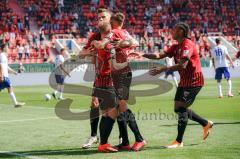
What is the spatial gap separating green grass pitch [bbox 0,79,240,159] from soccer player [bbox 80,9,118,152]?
0.36 metres

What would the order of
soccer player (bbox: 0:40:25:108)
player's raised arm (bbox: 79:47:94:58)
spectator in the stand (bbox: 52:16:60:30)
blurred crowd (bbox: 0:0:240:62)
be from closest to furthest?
player's raised arm (bbox: 79:47:94:58) < soccer player (bbox: 0:40:25:108) < blurred crowd (bbox: 0:0:240:62) < spectator in the stand (bbox: 52:16:60:30)

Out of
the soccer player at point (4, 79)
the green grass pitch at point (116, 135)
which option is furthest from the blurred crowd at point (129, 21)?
the green grass pitch at point (116, 135)

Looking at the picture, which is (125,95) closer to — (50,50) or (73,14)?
(50,50)

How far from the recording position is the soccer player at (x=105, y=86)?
30.6 ft

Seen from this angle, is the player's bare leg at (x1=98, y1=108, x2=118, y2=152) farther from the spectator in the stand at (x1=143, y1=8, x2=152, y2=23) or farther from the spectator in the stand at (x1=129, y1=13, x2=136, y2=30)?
the spectator in the stand at (x1=143, y1=8, x2=152, y2=23)

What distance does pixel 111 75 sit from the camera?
9500 millimetres

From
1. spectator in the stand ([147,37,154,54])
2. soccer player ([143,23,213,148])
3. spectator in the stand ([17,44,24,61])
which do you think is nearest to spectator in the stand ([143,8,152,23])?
spectator in the stand ([147,37,154,54])

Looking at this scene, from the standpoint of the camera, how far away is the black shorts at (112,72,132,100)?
31.3 feet

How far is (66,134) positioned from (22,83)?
24756 mm

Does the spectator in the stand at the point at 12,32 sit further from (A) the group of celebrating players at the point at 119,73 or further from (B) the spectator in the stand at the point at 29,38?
(A) the group of celebrating players at the point at 119,73

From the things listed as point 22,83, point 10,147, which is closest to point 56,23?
point 22,83

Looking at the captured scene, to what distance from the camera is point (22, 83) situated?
118 feet

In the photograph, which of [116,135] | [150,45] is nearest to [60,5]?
[150,45]

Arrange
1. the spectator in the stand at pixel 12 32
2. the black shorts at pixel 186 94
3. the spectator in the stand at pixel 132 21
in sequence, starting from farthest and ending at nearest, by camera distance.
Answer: the spectator in the stand at pixel 132 21 < the spectator in the stand at pixel 12 32 < the black shorts at pixel 186 94
